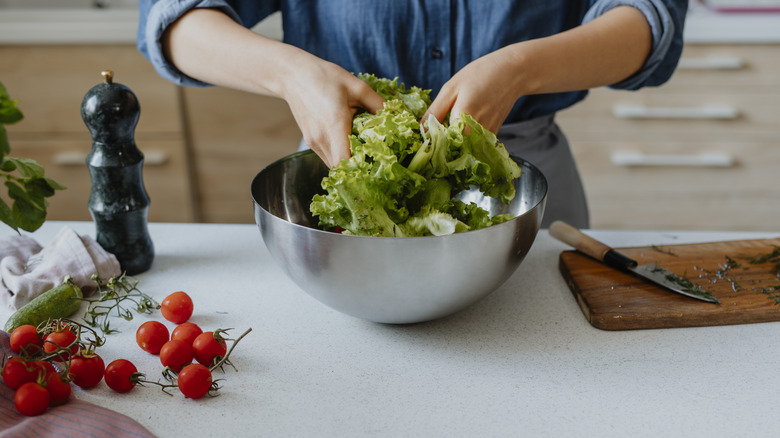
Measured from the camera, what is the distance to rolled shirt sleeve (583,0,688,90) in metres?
1.19

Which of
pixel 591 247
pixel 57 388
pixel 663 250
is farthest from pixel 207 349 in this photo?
pixel 663 250

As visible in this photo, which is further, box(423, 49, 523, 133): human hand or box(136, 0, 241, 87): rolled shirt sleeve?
box(136, 0, 241, 87): rolled shirt sleeve

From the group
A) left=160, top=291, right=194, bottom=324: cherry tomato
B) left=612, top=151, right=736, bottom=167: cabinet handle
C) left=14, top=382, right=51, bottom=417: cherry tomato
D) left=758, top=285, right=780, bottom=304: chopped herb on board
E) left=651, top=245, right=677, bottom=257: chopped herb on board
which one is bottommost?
left=612, top=151, right=736, bottom=167: cabinet handle

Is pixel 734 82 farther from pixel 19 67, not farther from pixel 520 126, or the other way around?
pixel 19 67

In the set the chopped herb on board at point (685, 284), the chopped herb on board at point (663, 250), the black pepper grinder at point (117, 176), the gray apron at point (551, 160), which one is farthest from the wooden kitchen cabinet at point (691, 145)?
the black pepper grinder at point (117, 176)

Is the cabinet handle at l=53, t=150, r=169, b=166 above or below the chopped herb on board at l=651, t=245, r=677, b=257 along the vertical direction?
below

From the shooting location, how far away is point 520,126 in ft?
4.49

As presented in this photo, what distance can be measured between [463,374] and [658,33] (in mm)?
747

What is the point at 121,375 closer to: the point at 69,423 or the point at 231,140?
the point at 69,423

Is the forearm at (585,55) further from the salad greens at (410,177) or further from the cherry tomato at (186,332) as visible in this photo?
the cherry tomato at (186,332)

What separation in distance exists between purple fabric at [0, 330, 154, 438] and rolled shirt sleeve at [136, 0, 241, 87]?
666 millimetres

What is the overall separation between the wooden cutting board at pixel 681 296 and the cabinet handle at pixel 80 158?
1.66 meters

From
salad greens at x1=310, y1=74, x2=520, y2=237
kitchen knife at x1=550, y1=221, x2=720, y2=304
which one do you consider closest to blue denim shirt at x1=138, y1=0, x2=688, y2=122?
kitchen knife at x1=550, y1=221, x2=720, y2=304

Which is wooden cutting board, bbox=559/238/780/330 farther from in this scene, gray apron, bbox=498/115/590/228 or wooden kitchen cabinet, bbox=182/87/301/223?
wooden kitchen cabinet, bbox=182/87/301/223
